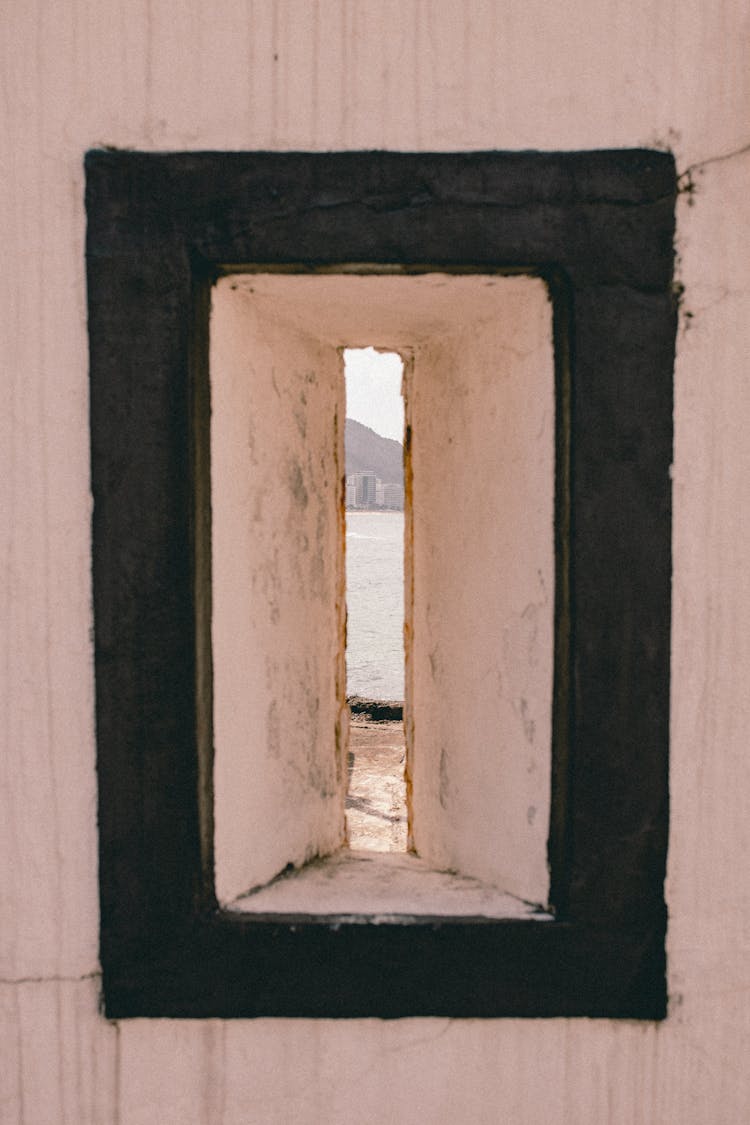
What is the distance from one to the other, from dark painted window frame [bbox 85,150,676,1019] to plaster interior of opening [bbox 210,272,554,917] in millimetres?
59

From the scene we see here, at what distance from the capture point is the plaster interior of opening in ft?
4.63

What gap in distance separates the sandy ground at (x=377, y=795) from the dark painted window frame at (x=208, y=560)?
1.89 feet

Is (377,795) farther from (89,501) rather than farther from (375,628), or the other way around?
(375,628)

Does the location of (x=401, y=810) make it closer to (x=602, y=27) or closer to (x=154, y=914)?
(x=154, y=914)

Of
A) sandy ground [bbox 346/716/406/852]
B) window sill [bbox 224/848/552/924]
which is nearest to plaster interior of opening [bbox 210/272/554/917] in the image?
window sill [bbox 224/848/552/924]

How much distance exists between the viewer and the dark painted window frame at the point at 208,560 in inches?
51.3

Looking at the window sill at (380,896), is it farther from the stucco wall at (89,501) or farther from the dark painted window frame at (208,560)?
the stucco wall at (89,501)

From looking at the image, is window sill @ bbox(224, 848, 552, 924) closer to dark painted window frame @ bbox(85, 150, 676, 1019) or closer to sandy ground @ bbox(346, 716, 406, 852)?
dark painted window frame @ bbox(85, 150, 676, 1019)

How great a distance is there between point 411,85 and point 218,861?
1460 millimetres

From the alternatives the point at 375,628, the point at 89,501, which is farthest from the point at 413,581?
the point at 375,628

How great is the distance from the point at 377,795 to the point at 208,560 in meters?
1.29

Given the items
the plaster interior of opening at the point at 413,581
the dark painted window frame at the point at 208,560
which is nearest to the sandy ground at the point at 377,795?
the plaster interior of opening at the point at 413,581

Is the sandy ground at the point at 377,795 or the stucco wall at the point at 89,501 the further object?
the sandy ground at the point at 377,795

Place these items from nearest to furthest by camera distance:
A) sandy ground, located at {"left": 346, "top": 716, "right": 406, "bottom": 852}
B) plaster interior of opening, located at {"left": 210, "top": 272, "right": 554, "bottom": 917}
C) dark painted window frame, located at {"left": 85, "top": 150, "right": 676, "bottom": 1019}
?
dark painted window frame, located at {"left": 85, "top": 150, "right": 676, "bottom": 1019}
plaster interior of opening, located at {"left": 210, "top": 272, "right": 554, "bottom": 917}
sandy ground, located at {"left": 346, "top": 716, "right": 406, "bottom": 852}
